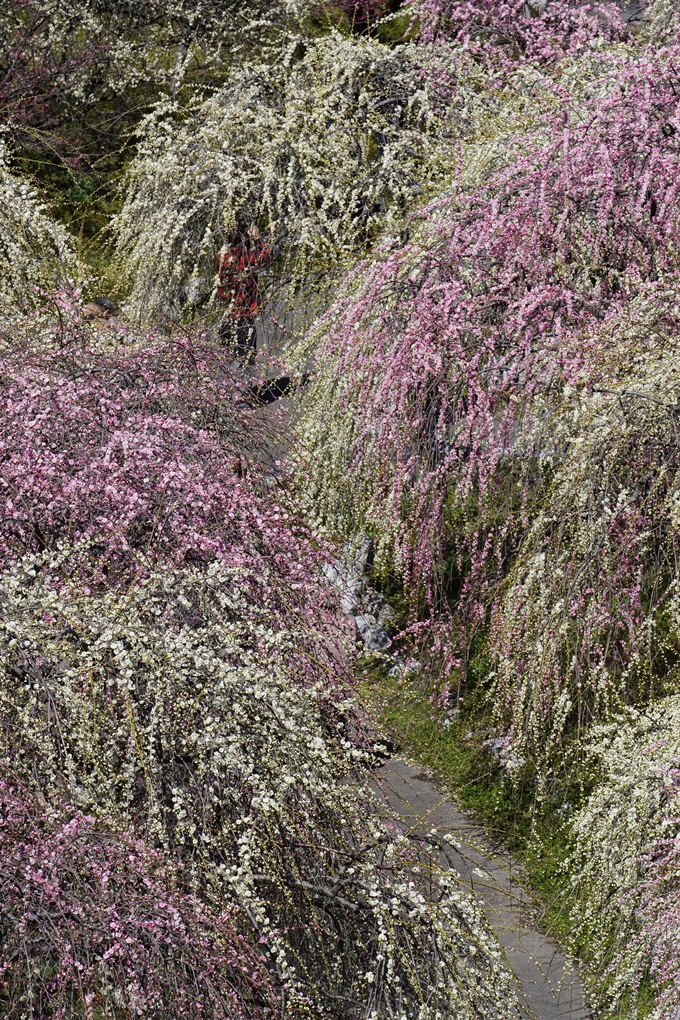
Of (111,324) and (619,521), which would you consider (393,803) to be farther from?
(111,324)

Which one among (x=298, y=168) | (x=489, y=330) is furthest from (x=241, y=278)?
(x=489, y=330)

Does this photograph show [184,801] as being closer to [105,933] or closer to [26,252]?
[105,933]

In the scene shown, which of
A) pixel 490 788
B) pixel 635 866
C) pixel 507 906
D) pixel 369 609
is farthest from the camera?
pixel 369 609

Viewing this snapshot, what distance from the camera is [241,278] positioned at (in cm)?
865

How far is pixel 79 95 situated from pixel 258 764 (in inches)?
388

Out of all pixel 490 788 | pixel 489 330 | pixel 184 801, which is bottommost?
pixel 490 788

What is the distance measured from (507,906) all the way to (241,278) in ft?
16.3

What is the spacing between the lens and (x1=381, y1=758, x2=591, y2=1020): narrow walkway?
4559 millimetres

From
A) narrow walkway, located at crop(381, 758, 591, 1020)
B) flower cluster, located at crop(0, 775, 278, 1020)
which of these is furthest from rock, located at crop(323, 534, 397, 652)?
flower cluster, located at crop(0, 775, 278, 1020)

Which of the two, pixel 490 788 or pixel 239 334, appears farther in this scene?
pixel 239 334

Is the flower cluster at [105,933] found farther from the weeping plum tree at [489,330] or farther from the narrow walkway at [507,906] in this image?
the weeping plum tree at [489,330]

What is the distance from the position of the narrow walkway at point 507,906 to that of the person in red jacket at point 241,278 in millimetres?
3574

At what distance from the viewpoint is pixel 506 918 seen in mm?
5238

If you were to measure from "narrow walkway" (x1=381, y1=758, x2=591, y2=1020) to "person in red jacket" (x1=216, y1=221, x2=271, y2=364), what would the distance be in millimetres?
3574
